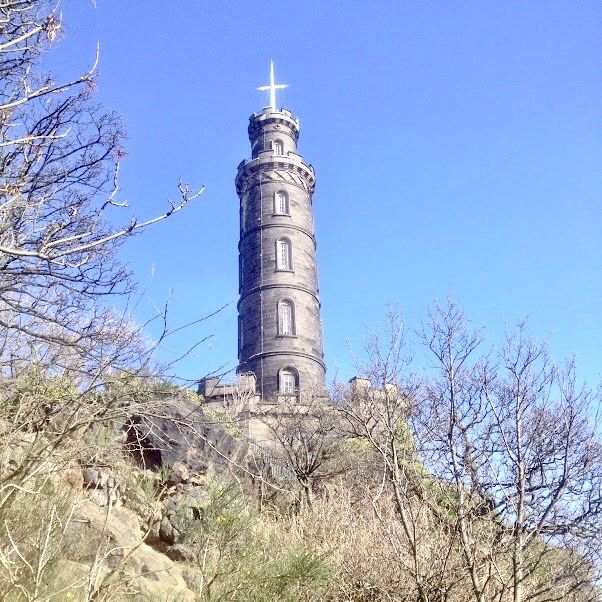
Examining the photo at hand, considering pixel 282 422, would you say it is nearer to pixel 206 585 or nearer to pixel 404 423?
pixel 404 423

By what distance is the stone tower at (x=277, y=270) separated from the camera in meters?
27.6

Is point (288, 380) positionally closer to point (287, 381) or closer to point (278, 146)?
point (287, 381)

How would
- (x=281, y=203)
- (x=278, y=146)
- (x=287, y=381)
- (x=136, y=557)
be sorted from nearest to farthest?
(x=136, y=557), (x=287, y=381), (x=281, y=203), (x=278, y=146)

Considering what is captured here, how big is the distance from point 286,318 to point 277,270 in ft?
8.09

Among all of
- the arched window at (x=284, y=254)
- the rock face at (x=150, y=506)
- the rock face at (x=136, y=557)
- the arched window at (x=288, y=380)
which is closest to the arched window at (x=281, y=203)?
the arched window at (x=284, y=254)

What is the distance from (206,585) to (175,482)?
379cm

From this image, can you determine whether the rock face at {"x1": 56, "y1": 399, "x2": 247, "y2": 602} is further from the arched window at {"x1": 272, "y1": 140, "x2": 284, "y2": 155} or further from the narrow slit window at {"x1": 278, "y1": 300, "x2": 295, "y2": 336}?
the arched window at {"x1": 272, "y1": 140, "x2": 284, "y2": 155}

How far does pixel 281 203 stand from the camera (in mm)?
32000

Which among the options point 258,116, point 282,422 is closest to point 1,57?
point 282,422

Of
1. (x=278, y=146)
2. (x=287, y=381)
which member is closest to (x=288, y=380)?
(x=287, y=381)

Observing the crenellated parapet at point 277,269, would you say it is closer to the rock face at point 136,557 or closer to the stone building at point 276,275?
the stone building at point 276,275

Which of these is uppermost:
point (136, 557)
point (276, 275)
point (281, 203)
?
point (281, 203)

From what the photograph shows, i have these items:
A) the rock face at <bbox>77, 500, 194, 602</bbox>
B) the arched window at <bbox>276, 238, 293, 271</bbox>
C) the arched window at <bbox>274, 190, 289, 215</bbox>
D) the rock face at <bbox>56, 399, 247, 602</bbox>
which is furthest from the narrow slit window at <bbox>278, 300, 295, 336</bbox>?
the rock face at <bbox>77, 500, 194, 602</bbox>

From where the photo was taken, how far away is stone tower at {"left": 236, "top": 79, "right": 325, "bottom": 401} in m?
27.6
